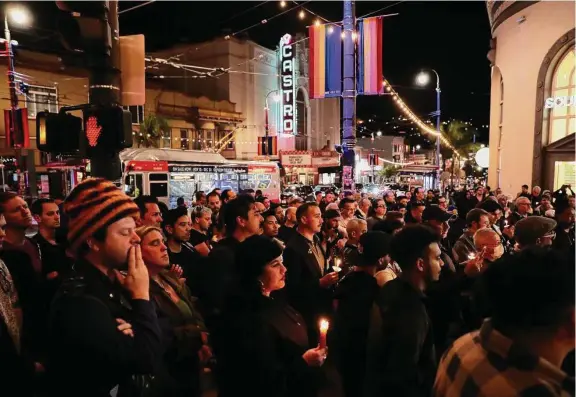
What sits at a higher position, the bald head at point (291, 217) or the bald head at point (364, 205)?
the bald head at point (291, 217)

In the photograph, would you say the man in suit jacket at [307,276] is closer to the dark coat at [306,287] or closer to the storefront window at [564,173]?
the dark coat at [306,287]

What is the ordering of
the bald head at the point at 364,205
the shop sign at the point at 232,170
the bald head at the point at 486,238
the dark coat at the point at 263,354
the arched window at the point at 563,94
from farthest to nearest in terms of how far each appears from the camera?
the shop sign at the point at 232,170 → the arched window at the point at 563,94 → the bald head at the point at 364,205 → the bald head at the point at 486,238 → the dark coat at the point at 263,354

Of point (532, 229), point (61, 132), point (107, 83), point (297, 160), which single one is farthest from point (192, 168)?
point (532, 229)

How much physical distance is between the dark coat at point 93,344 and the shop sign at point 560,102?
18.6 metres

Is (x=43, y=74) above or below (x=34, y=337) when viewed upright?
above

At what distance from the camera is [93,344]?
5.77 ft

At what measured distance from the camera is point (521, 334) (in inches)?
61.6

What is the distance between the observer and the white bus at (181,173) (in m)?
17.1

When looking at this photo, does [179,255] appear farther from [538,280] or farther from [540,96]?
[540,96]

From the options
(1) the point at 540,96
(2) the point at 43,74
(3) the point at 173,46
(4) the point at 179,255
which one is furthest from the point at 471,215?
(3) the point at 173,46

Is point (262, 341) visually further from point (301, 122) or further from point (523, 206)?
point (301, 122)

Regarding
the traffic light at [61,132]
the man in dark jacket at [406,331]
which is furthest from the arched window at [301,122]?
the man in dark jacket at [406,331]

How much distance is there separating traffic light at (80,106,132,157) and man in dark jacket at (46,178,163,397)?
242 cm

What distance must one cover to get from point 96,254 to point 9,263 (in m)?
2.12
